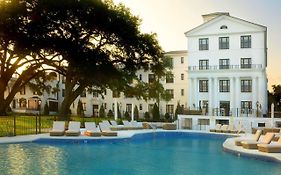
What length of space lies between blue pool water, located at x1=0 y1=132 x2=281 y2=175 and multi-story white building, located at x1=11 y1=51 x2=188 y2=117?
3379cm

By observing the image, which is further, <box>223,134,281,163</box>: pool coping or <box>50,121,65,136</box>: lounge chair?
<box>50,121,65,136</box>: lounge chair

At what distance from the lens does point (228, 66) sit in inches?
1843

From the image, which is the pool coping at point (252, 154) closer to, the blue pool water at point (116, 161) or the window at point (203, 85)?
the blue pool water at point (116, 161)

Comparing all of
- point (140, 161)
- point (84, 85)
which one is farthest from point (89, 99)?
point (140, 161)

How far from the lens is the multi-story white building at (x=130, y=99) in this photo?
58281 mm

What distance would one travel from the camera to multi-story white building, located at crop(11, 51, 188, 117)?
5828cm

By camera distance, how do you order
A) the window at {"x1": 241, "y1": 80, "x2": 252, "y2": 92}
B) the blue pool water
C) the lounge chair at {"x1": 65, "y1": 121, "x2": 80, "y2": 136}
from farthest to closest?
the window at {"x1": 241, "y1": 80, "x2": 252, "y2": 92}
the lounge chair at {"x1": 65, "y1": 121, "x2": 80, "y2": 136}
the blue pool water

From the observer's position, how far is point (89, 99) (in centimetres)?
6469

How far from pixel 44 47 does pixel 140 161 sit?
A: 17.5 meters

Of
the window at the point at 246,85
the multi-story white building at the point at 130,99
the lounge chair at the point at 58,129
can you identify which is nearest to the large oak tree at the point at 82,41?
the lounge chair at the point at 58,129

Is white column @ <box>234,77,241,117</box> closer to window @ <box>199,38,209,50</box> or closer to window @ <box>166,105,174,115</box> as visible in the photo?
window @ <box>199,38,209,50</box>

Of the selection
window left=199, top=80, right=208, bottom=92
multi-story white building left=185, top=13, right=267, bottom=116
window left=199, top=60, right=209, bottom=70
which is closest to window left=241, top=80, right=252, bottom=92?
multi-story white building left=185, top=13, right=267, bottom=116

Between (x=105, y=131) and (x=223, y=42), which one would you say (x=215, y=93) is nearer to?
(x=223, y=42)

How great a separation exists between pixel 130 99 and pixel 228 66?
18739 mm
